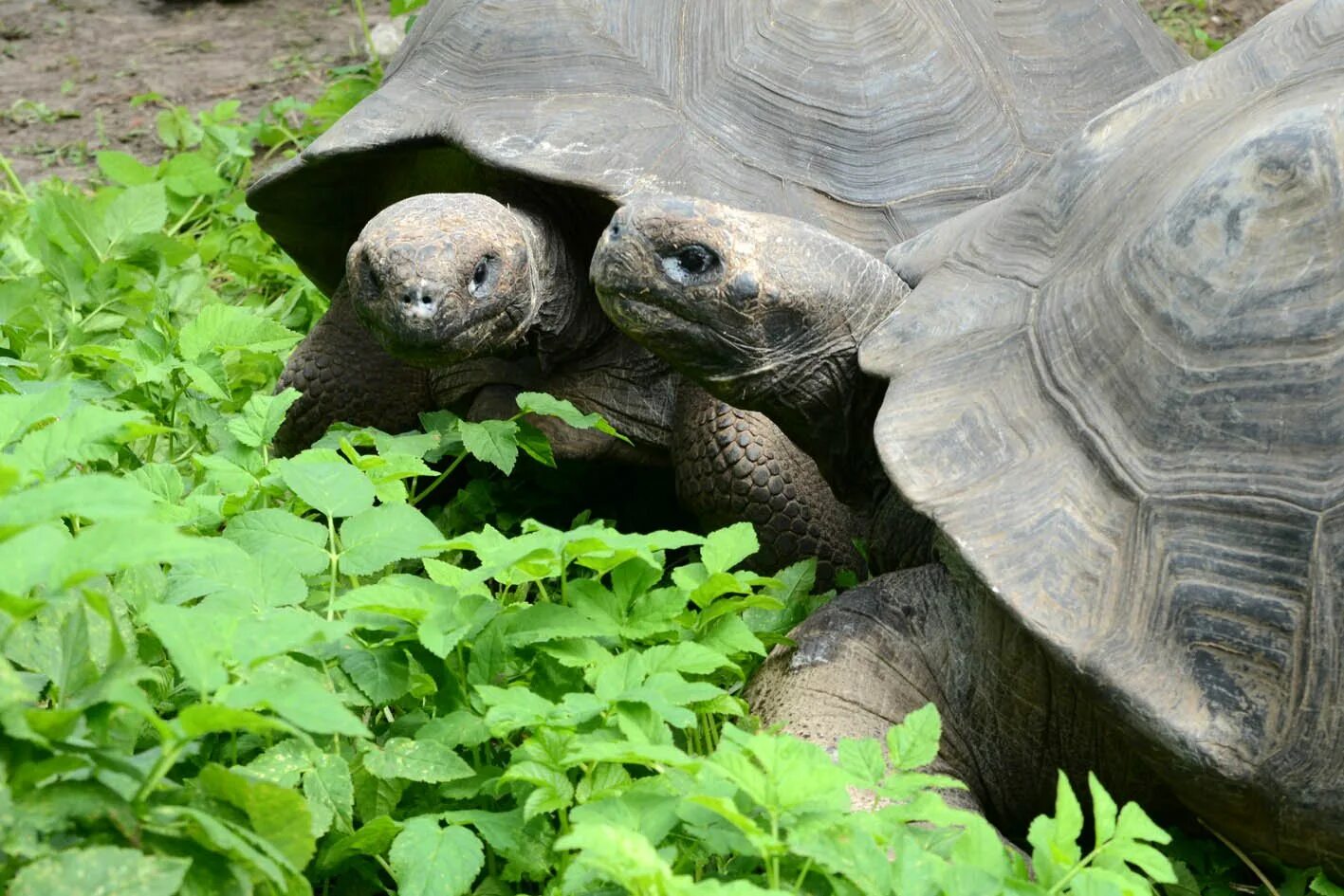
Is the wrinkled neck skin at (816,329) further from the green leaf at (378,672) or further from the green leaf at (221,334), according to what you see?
the green leaf at (221,334)

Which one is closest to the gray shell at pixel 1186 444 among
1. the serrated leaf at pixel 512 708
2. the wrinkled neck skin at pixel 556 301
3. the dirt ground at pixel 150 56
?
the serrated leaf at pixel 512 708

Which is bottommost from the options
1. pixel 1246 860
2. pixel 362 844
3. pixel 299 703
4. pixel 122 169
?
pixel 1246 860

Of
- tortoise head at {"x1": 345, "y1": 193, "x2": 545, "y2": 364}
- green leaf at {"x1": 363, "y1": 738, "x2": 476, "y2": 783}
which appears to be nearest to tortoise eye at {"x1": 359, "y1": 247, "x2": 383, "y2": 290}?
tortoise head at {"x1": 345, "y1": 193, "x2": 545, "y2": 364}

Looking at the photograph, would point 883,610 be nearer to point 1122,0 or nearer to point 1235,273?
point 1235,273

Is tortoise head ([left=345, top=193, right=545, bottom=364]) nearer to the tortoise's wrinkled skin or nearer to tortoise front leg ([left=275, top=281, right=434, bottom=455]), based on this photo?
the tortoise's wrinkled skin

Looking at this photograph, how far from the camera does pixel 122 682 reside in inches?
63.6

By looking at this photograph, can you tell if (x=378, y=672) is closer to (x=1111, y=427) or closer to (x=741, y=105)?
(x=1111, y=427)

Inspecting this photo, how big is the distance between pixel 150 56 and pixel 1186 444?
567cm

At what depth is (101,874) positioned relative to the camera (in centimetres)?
147

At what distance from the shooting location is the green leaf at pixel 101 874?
144 cm

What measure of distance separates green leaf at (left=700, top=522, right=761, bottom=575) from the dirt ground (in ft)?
13.0

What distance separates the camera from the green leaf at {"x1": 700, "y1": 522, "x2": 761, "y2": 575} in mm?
2277

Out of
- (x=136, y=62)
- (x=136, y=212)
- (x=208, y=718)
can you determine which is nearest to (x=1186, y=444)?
(x=208, y=718)

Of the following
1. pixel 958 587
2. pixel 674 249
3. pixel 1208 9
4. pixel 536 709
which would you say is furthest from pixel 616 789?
pixel 1208 9
